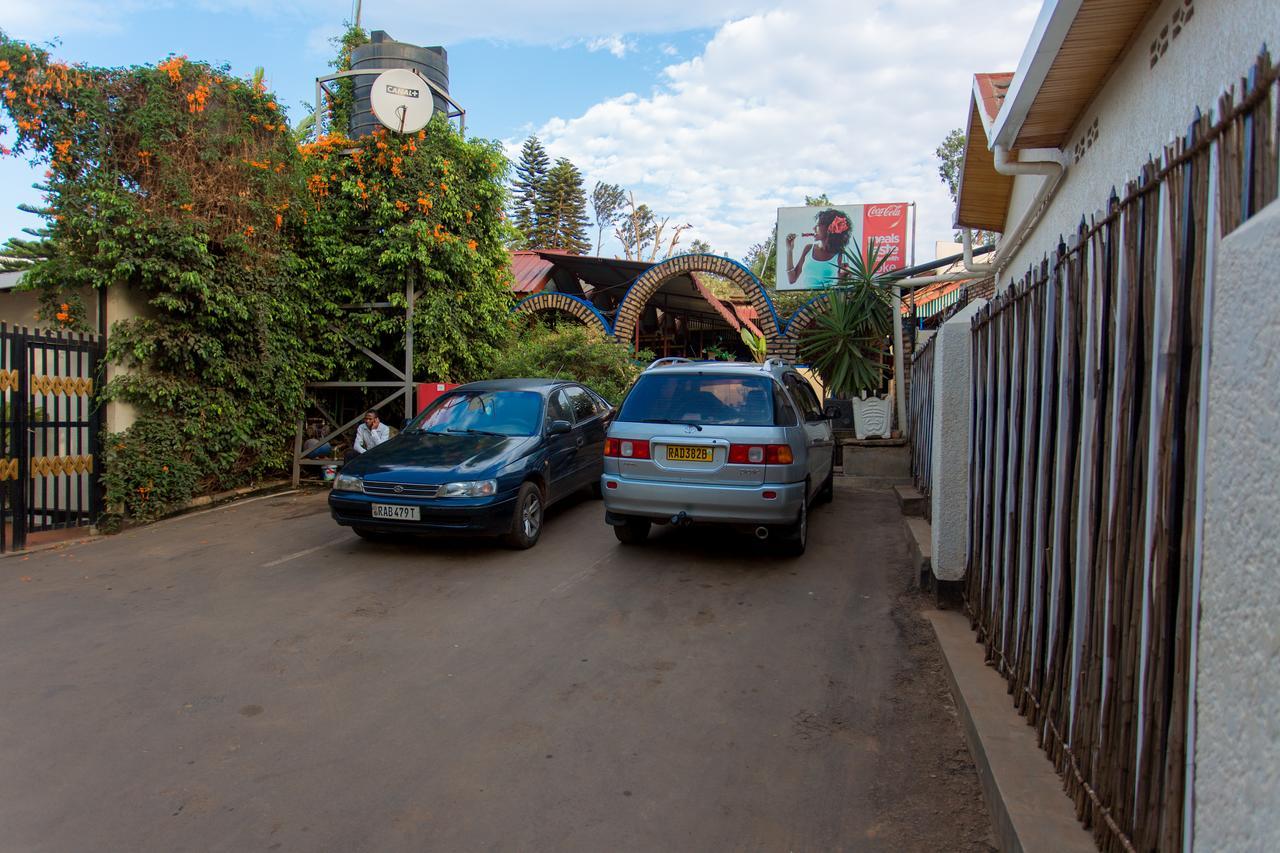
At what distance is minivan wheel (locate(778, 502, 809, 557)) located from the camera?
6.84 metres

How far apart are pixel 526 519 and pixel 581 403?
2.45 meters

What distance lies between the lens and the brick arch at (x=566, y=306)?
668 inches

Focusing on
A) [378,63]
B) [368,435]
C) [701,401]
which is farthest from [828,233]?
[701,401]

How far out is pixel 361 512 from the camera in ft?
23.2

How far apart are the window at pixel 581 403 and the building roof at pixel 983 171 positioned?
5.01 meters

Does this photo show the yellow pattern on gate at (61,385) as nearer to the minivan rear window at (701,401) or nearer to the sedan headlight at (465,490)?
the sedan headlight at (465,490)

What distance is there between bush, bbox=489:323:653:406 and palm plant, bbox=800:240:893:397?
3.53m

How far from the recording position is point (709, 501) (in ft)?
21.6

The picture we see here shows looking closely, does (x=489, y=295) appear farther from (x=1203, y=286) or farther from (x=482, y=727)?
(x=1203, y=286)

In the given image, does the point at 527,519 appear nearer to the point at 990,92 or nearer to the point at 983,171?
the point at 990,92

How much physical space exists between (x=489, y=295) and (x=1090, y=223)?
10.9 meters

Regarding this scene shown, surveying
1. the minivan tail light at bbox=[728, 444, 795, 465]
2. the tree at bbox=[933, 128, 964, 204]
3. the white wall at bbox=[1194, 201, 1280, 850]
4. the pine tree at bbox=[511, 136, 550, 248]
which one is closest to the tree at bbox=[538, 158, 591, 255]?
the pine tree at bbox=[511, 136, 550, 248]

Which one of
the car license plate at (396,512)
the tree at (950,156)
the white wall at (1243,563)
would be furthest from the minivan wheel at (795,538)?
the tree at (950,156)

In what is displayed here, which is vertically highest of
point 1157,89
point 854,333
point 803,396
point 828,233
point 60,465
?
point 828,233
